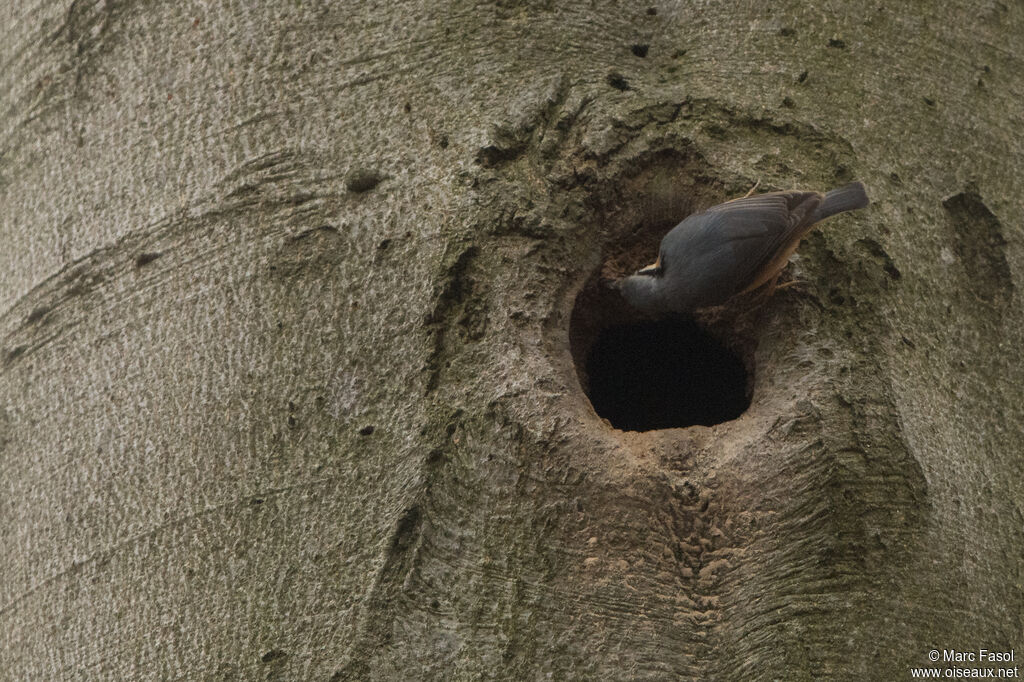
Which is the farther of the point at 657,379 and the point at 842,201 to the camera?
the point at 657,379

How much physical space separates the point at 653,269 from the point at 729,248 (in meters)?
0.13

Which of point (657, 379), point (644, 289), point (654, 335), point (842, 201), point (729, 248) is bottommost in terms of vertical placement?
point (657, 379)

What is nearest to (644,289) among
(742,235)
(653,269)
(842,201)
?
(653,269)

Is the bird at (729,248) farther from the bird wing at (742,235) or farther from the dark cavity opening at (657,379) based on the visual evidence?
the dark cavity opening at (657,379)

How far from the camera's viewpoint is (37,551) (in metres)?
1.43

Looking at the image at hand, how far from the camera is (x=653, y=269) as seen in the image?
183 cm

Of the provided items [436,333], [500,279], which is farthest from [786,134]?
[436,333]

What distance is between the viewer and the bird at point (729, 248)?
147cm

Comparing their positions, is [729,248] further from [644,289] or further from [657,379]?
[657,379]

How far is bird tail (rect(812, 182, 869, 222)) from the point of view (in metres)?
1.44

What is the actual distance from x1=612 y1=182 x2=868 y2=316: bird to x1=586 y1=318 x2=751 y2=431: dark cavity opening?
31cm

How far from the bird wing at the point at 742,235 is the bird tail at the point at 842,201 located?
1cm

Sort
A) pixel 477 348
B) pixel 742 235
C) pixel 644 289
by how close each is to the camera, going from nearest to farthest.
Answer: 1. pixel 477 348
2. pixel 742 235
3. pixel 644 289

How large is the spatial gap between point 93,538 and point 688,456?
0.79m
